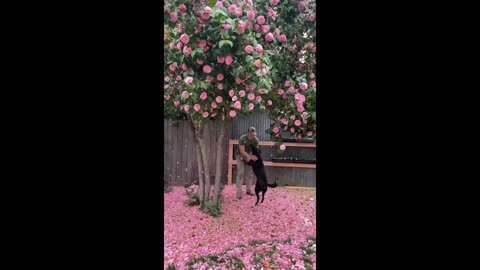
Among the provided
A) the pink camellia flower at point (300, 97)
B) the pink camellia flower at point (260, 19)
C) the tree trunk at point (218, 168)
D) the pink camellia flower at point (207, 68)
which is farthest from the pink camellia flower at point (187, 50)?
the tree trunk at point (218, 168)

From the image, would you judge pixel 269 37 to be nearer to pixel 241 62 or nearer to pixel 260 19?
pixel 260 19

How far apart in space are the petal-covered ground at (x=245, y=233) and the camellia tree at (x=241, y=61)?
462mm

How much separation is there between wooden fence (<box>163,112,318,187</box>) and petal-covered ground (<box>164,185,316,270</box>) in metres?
0.09

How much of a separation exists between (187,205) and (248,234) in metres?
0.54

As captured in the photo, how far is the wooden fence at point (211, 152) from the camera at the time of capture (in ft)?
6.97

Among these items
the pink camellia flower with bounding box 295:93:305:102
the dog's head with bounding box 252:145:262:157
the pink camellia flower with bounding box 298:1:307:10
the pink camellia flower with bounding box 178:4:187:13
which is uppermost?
the pink camellia flower with bounding box 298:1:307:10

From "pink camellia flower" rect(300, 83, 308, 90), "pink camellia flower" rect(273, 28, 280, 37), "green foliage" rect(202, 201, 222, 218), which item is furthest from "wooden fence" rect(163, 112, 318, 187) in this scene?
"pink camellia flower" rect(273, 28, 280, 37)

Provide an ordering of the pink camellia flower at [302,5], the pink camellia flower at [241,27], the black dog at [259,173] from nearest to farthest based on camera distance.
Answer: the pink camellia flower at [241,27]
the pink camellia flower at [302,5]
the black dog at [259,173]

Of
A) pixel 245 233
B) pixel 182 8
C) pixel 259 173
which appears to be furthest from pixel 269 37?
pixel 245 233

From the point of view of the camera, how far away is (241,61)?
5.25ft

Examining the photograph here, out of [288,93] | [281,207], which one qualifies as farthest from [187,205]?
[288,93]

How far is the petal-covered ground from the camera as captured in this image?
182cm

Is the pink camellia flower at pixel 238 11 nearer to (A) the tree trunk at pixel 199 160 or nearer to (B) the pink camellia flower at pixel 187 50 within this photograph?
(B) the pink camellia flower at pixel 187 50

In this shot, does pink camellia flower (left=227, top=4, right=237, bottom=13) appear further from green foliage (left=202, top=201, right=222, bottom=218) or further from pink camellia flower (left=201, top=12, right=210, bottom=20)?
green foliage (left=202, top=201, right=222, bottom=218)
